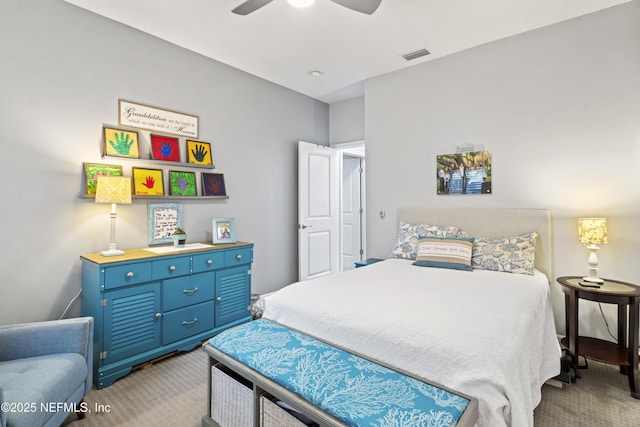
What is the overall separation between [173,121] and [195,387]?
7.87ft

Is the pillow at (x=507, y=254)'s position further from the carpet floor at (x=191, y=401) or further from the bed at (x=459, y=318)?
the carpet floor at (x=191, y=401)

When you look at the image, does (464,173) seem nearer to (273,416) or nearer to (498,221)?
(498,221)

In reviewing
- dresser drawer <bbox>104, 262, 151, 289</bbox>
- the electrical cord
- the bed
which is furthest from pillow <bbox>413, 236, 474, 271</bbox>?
the electrical cord

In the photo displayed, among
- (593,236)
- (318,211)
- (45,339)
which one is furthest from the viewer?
(318,211)

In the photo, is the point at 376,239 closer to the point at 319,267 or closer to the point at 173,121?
the point at 319,267

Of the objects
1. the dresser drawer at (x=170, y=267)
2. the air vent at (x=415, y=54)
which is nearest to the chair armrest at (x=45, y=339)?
the dresser drawer at (x=170, y=267)

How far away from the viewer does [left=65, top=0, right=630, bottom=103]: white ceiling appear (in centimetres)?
246

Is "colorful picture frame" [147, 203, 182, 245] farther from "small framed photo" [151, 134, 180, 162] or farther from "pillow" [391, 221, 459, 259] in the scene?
"pillow" [391, 221, 459, 259]

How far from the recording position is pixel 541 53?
2.85 metres

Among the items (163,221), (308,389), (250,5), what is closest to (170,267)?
(163,221)

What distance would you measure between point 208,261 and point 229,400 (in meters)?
1.44

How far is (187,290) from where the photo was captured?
266cm

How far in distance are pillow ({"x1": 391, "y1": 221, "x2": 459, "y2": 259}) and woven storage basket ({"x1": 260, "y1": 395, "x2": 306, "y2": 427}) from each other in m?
2.20

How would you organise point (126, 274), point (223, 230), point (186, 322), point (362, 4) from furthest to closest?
point (223, 230), point (186, 322), point (126, 274), point (362, 4)
